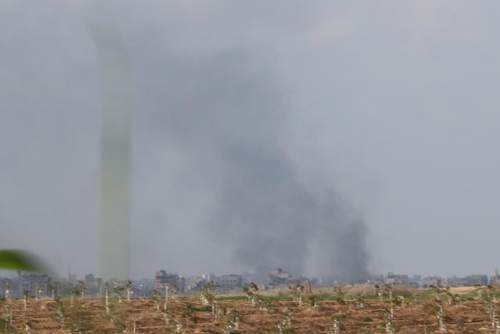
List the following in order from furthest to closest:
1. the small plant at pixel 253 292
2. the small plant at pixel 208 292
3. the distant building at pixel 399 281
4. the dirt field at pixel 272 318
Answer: the distant building at pixel 399 281
the small plant at pixel 208 292
the small plant at pixel 253 292
the dirt field at pixel 272 318

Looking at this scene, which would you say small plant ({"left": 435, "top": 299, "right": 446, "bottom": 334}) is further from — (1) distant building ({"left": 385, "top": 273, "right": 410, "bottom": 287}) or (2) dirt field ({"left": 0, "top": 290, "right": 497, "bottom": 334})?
(1) distant building ({"left": 385, "top": 273, "right": 410, "bottom": 287})

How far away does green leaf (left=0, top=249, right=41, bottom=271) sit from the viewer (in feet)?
2.53

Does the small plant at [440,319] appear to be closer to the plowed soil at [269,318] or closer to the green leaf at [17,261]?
the plowed soil at [269,318]

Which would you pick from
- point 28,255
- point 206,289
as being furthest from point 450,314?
point 28,255

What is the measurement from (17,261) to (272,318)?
1468 cm

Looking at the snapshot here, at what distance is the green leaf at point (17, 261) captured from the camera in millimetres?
770

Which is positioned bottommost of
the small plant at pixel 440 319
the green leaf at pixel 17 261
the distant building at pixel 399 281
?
the small plant at pixel 440 319

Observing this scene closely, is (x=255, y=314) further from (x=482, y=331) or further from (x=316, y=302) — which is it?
(x=482, y=331)

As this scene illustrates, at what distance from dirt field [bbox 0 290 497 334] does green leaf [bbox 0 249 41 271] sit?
12409mm

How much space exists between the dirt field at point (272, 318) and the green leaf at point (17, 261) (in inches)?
489

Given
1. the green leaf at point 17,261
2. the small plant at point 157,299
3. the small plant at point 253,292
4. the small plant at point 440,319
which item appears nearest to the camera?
the green leaf at point 17,261

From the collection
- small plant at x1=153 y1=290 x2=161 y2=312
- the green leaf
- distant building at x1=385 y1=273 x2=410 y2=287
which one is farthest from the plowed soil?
the green leaf

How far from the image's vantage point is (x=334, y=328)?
44.1 ft

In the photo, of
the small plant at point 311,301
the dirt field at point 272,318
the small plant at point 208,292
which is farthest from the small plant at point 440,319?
the small plant at point 208,292
